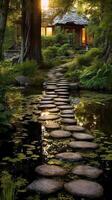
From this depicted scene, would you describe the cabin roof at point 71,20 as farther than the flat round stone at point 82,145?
Yes

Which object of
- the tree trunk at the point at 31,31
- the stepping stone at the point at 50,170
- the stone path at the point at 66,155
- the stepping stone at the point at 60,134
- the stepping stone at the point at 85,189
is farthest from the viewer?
the tree trunk at the point at 31,31

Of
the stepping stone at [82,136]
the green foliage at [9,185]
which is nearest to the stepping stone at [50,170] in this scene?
the green foliage at [9,185]

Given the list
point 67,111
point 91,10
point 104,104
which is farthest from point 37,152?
point 91,10

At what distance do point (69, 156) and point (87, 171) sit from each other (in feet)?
2.08

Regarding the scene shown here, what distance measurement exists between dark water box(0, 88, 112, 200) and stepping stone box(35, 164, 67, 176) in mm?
93

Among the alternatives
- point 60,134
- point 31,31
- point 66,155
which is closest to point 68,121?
point 60,134

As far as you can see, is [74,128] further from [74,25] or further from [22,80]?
[74,25]

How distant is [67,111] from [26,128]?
1755 millimetres

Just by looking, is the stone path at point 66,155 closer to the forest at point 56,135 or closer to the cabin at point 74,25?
the forest at point 56,135

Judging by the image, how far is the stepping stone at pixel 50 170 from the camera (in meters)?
4.57

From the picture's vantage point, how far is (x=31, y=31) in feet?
62.7

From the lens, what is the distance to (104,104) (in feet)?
33.0

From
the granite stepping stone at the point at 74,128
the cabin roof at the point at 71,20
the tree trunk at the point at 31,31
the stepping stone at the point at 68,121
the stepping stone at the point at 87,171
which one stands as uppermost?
the cabin roof at the point at 71,20

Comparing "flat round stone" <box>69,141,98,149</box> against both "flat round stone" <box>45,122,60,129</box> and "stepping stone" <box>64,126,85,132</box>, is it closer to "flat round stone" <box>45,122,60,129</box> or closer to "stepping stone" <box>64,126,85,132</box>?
"stepping stone" <box>64,126,85,132</box>
